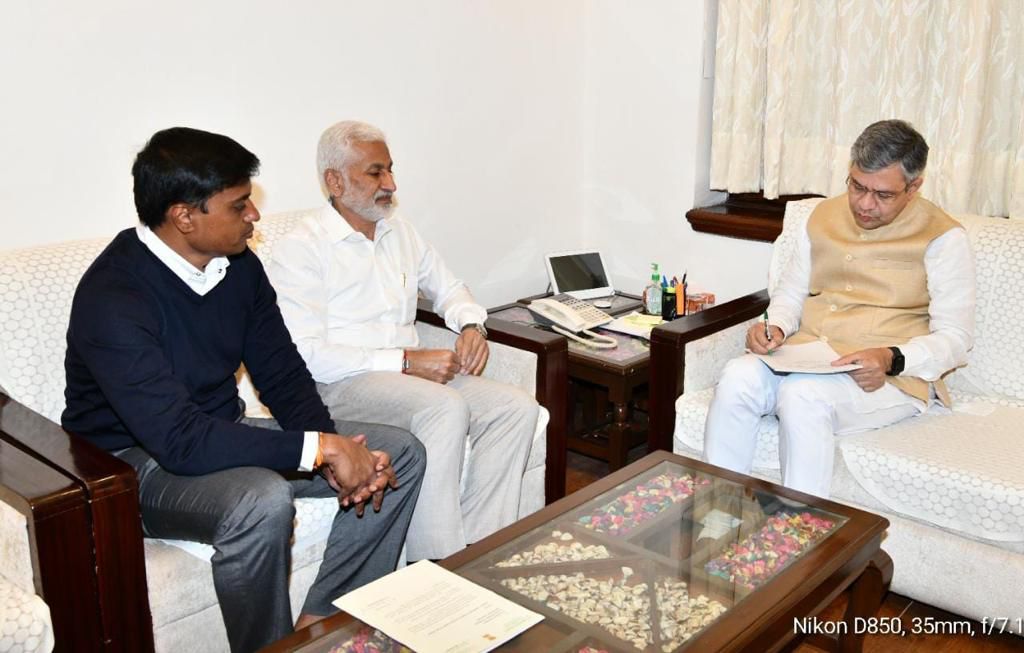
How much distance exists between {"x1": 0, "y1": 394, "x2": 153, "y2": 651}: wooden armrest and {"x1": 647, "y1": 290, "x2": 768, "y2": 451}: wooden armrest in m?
1.45

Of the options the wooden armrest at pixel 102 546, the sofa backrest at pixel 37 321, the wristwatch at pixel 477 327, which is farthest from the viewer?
the wristwatch at pixel 477 327

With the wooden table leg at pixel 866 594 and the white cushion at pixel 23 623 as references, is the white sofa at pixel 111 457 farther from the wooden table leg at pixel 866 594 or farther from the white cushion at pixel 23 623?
the wooden table leg at pixel 866 594

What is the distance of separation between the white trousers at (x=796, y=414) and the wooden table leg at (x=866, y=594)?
402mm

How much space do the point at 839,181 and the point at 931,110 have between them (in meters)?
0.36

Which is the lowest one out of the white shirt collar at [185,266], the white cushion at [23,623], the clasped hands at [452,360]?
the white cushion at [23,623]

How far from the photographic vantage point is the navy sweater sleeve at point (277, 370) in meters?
2.39

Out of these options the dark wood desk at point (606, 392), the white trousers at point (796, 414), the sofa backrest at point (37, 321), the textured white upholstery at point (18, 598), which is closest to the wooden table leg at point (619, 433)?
the dark wood desk at point (606, 392)

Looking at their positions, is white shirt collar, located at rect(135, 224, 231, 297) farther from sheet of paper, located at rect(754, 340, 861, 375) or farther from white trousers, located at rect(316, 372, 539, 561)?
sheet of paper, located at rect(754, 340, 861, 375)

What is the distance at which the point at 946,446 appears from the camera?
8.05 feet

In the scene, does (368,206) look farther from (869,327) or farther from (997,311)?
(997,311)

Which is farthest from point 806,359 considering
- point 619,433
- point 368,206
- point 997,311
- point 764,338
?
point 368,206

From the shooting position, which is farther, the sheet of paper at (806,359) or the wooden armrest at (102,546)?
the sheet of paper at (806,359)

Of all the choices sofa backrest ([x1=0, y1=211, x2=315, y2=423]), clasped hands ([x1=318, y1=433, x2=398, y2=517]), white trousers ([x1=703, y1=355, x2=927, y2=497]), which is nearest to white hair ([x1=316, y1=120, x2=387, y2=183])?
sofa backrest ([x1=0, y1=211, x2=315, y2=423])

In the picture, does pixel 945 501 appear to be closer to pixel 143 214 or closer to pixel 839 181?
pixel 839 181
